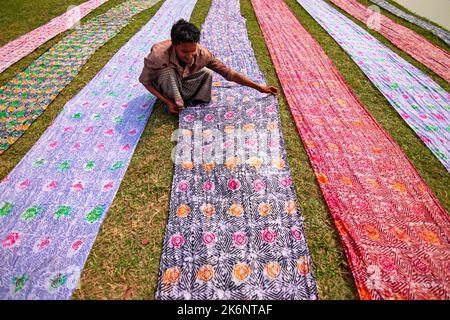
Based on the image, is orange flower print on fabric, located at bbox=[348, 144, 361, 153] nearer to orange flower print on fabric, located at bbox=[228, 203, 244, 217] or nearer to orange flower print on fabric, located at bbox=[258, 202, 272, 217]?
orange flower print on fabric, located at bbox=[258, 202, 272, 217]

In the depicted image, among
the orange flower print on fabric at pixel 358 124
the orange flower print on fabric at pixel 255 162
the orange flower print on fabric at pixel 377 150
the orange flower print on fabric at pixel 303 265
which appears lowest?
the orange flower print on fabric at pixel 303 265

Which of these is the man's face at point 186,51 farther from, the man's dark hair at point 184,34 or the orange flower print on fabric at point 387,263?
the orange flower print on fabric at point 387,263

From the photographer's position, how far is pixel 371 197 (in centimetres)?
252

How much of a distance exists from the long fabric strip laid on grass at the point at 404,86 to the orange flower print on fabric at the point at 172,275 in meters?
2.90

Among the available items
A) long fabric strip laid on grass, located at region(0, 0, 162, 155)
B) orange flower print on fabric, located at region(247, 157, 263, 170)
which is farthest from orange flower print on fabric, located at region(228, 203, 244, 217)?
long fabric strip laid on grass, located at region(0, 0, 162, 155)

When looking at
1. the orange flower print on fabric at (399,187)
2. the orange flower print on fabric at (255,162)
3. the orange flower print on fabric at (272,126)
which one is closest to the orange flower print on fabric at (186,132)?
the orange flower print on fabric at (255,162)

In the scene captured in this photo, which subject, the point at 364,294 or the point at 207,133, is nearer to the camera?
the point at 364,294

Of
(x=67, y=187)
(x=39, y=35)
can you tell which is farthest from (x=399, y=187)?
(x=39, y=35)

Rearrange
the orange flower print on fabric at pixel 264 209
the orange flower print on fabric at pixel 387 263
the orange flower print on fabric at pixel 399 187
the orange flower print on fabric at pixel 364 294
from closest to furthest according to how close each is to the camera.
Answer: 1. the orange flower print on fabric at pixel 364 294
2. the orange flower print on fabric at pixel 387 263
3. the orange flower print on fabric at pixel 264 209
4. the orange flower print on fabric at pixel 399 187

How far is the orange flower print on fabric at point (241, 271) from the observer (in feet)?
6.55

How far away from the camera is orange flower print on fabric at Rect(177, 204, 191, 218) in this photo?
2.40 metres

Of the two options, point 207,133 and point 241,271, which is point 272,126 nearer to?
point 207,133

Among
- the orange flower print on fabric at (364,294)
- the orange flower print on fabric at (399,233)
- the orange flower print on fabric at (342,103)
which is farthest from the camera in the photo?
the orange flower print on fabric at (342,103)

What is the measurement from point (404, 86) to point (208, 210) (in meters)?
3.73
